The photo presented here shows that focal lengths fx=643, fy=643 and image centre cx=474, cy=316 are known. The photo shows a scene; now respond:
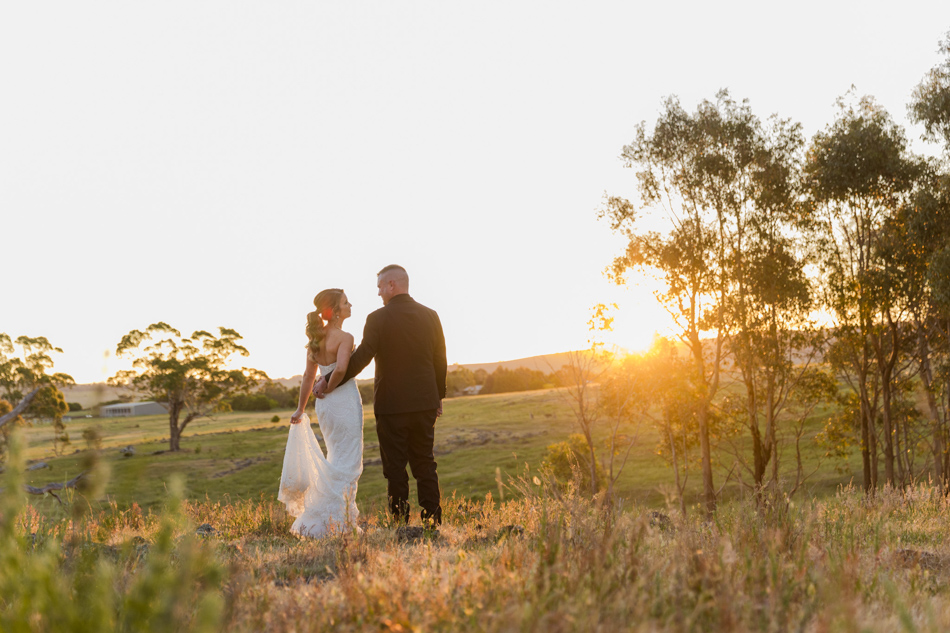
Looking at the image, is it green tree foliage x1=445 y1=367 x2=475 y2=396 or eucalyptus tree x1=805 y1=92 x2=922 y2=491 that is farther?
green tree foliage x1=445 y1=367 x2=475 y2=396

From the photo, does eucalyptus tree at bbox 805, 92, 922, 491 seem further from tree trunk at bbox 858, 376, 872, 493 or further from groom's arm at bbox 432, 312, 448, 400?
groom's arm at bbox 432, 312, 448, 400

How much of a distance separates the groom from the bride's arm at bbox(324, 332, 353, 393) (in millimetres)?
91

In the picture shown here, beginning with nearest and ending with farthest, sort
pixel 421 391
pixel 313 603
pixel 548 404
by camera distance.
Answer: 1. pixel 313 603
2. pixel 421 391
3. pixel 548 404

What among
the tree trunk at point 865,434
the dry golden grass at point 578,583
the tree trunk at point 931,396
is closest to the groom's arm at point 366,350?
the dry golden grass at point 578,583

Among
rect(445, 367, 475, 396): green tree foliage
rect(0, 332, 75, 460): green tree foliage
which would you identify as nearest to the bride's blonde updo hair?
rect(0, 332, 75, 460): green tree foliage

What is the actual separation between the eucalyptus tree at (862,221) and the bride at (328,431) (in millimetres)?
21159

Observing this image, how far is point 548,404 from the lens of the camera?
218ft

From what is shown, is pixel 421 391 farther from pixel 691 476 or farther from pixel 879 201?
pixel 691 476

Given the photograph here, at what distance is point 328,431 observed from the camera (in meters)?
7.15

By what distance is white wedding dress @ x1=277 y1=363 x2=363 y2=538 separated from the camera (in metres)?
6.95

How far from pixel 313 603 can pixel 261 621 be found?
0.24 meters

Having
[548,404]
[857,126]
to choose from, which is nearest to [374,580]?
[857,126]

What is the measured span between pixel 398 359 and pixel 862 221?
2194 centimetres

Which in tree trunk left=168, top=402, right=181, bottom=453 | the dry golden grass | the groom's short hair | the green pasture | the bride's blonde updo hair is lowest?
the green pasture
